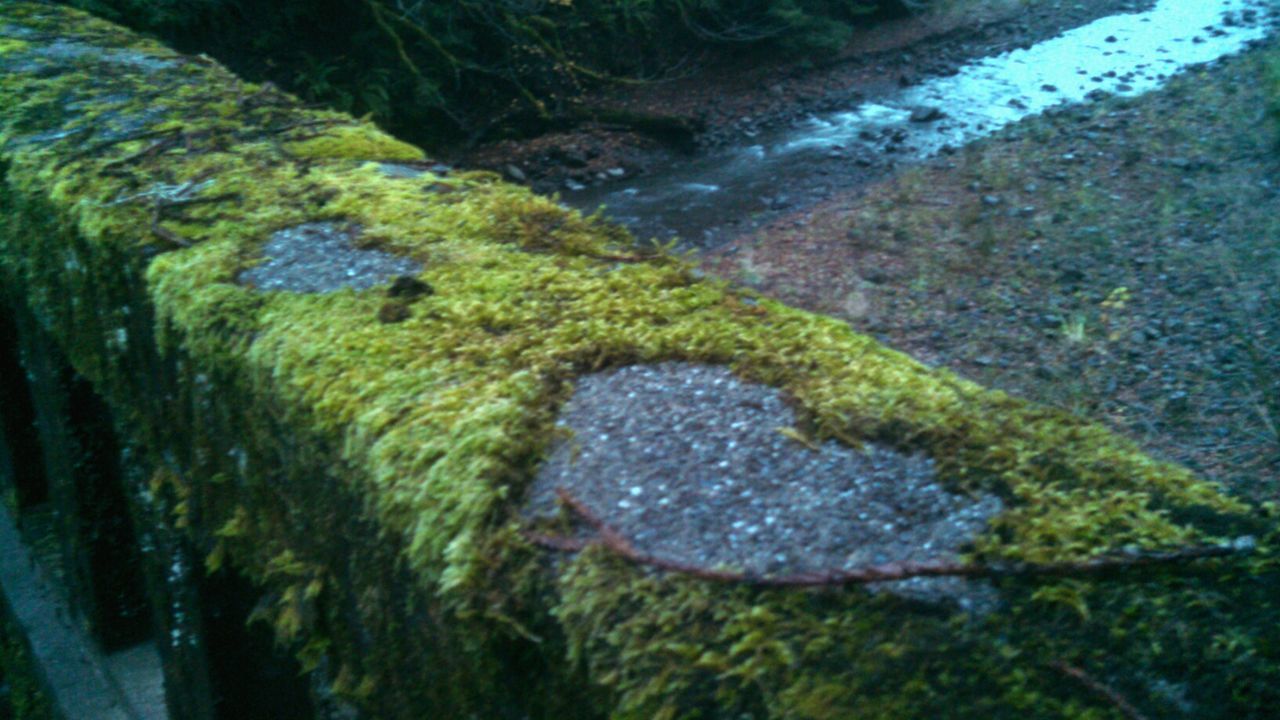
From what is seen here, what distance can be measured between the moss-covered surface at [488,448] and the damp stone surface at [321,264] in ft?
0.16

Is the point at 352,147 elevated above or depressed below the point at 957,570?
below

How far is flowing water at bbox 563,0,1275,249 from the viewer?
1073cm

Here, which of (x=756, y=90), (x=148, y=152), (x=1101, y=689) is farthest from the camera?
(x=756, y=90)

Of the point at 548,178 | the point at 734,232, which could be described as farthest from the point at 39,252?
the point at 548,178

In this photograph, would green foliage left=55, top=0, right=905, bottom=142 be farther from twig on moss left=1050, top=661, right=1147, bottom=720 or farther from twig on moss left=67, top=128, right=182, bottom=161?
twig on moss left=1050, top=661, right=1147, bottom=720

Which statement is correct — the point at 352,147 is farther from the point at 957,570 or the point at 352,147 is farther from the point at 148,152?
the point at 957,570

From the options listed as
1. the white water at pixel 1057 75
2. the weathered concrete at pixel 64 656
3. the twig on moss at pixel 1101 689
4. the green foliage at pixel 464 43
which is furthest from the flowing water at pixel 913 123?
the twig on moss at pixel 1101 689

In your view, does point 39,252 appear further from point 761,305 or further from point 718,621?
point 718,621

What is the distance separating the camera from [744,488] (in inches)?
64.1

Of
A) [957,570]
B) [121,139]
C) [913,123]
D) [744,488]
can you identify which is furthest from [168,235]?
[913,123]

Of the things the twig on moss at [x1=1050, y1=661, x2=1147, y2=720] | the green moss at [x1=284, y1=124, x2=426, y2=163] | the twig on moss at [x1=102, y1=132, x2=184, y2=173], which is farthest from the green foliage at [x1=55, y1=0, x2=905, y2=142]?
the twig on moss at [x1=1050, y1=661, x2=1147, y2=720]

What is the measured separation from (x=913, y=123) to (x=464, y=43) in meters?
4.75

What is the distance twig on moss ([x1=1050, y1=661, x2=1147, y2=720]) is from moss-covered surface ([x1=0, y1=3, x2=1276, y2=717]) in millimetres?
12

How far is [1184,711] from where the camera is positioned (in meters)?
1.26
